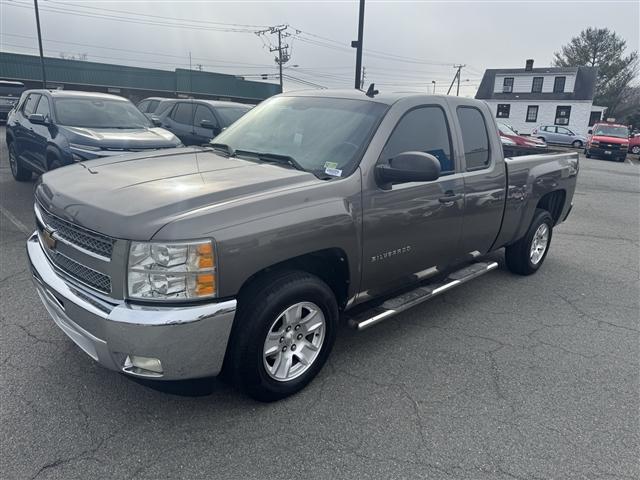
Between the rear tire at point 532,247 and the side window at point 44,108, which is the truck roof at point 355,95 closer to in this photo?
the rear tire at point 532,247

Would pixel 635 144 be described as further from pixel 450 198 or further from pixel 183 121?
pixel 450 198

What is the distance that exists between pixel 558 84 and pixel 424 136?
49853mm

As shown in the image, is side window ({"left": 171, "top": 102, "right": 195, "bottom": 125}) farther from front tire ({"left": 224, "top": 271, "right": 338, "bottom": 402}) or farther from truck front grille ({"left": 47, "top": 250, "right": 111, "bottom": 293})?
front tire ({"left": 224, "top": 271, "right": 338, "bottom": 402})

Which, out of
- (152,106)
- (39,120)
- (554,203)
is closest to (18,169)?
(39,120)

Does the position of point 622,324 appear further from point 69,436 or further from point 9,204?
point 9,204

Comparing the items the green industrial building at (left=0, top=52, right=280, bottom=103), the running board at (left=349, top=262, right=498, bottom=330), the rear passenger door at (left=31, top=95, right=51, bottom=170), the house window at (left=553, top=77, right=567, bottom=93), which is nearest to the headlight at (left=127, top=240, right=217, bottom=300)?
the running board at (left=349, top=262, right=498, bottom=330)

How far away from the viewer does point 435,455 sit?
2.57 m

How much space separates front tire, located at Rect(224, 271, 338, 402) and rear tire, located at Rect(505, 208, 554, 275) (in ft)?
10.1

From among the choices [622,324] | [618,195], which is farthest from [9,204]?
[618,195]

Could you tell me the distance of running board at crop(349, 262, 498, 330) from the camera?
336 centimetres

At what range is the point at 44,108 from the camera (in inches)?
315

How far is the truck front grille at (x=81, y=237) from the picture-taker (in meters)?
2.47

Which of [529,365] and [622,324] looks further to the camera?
[622,324]

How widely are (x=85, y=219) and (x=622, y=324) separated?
4536mm
